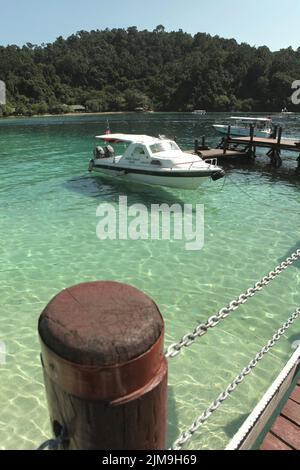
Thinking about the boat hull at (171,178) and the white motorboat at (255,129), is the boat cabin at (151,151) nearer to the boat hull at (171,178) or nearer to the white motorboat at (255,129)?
the boat hull at (171,178)

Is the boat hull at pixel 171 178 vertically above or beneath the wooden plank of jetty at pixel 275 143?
beneath

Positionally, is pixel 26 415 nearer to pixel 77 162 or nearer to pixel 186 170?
pixel 186 170

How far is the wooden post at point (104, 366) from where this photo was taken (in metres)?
1.48

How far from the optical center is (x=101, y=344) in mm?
1471

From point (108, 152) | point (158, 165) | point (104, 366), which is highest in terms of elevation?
point (104, 366)

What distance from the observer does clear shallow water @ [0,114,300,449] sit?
571 centimetres

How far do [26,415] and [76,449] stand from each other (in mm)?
4404

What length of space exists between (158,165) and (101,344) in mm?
16124

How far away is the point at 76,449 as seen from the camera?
69.3 inches

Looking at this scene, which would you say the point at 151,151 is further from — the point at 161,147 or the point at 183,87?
the point at 183,87

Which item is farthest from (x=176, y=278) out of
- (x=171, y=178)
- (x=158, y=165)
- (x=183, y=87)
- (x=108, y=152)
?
(x=183, y=87)

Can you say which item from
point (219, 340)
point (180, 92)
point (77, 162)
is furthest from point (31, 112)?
point (219, 340)

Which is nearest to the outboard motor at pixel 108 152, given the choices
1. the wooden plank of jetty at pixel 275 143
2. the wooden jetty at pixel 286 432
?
the wooden plank of jetty at pixel 275 143

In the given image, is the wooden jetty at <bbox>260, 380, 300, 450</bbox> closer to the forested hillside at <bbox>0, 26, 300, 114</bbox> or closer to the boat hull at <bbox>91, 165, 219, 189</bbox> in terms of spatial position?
the boat hull at <bbox>91, 165, 219, 189</bbox>
